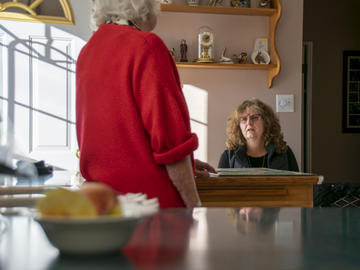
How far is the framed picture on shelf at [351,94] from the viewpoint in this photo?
→ 604 centimetres

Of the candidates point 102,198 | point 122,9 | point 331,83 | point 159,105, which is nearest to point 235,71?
point 122,9

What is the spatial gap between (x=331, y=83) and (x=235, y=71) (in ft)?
8.81

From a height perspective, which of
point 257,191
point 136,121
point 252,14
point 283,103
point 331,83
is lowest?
point 257,191

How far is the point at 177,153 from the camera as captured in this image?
4.85 feet

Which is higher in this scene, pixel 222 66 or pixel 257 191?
pixel 222 66

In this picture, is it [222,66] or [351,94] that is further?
[351,94]

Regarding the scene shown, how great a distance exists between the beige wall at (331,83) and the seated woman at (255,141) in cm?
297

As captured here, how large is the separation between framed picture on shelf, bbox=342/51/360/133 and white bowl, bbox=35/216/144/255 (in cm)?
577

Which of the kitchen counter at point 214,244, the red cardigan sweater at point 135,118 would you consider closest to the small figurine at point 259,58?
the red cardigan sweater at point 135,118

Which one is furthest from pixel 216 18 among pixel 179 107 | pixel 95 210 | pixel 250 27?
pixel 95 210

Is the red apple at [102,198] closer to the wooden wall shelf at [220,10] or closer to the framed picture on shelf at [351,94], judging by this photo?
the wooden wall shelf at [220,10]

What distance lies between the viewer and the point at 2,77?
11.6ft

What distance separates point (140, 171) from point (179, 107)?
0.23 meters

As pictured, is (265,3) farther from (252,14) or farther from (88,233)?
(88,233)
